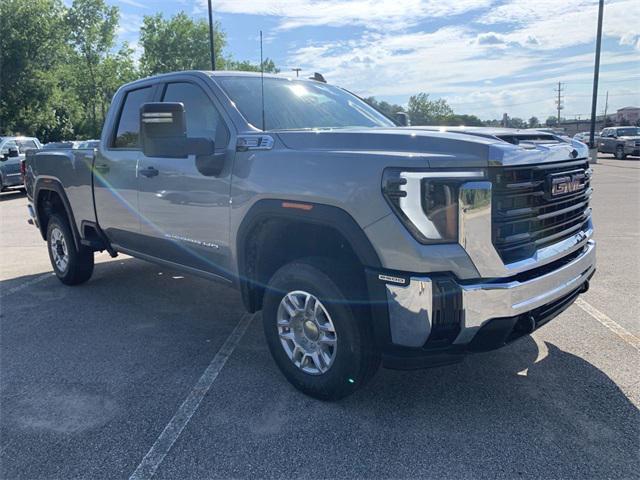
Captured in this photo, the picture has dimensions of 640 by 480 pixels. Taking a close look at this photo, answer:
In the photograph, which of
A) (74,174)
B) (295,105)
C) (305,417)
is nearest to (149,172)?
(295,105)

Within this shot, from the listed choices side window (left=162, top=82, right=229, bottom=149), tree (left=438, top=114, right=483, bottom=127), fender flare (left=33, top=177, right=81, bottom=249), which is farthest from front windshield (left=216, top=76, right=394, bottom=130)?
fender flare (left=33, top=177, right=81, bottom=249)

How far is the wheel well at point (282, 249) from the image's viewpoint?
3.20 meters

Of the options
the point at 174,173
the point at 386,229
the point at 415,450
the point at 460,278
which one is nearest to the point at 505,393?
the point at 415,450

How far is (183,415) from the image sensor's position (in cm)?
318

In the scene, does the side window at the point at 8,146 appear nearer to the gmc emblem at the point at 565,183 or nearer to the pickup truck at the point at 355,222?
the pickup truck at the point at 355,222

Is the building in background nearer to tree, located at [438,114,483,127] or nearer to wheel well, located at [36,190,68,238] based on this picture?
tree, located at [438,114,483,127]

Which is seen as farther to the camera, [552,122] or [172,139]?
[552,122]

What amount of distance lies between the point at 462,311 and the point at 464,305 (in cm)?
3

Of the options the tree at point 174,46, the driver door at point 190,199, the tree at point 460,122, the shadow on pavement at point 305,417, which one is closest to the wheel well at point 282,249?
the driver door at point 190,199

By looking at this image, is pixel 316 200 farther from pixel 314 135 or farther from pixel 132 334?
pixel 132 334

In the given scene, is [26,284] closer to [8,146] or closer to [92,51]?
[8,146]

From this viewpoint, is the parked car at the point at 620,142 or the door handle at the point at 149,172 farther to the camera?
the parked car at the point at 620,142

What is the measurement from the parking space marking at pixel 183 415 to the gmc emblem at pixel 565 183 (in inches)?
95.8

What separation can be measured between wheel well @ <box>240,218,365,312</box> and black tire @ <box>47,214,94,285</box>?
119 inches
